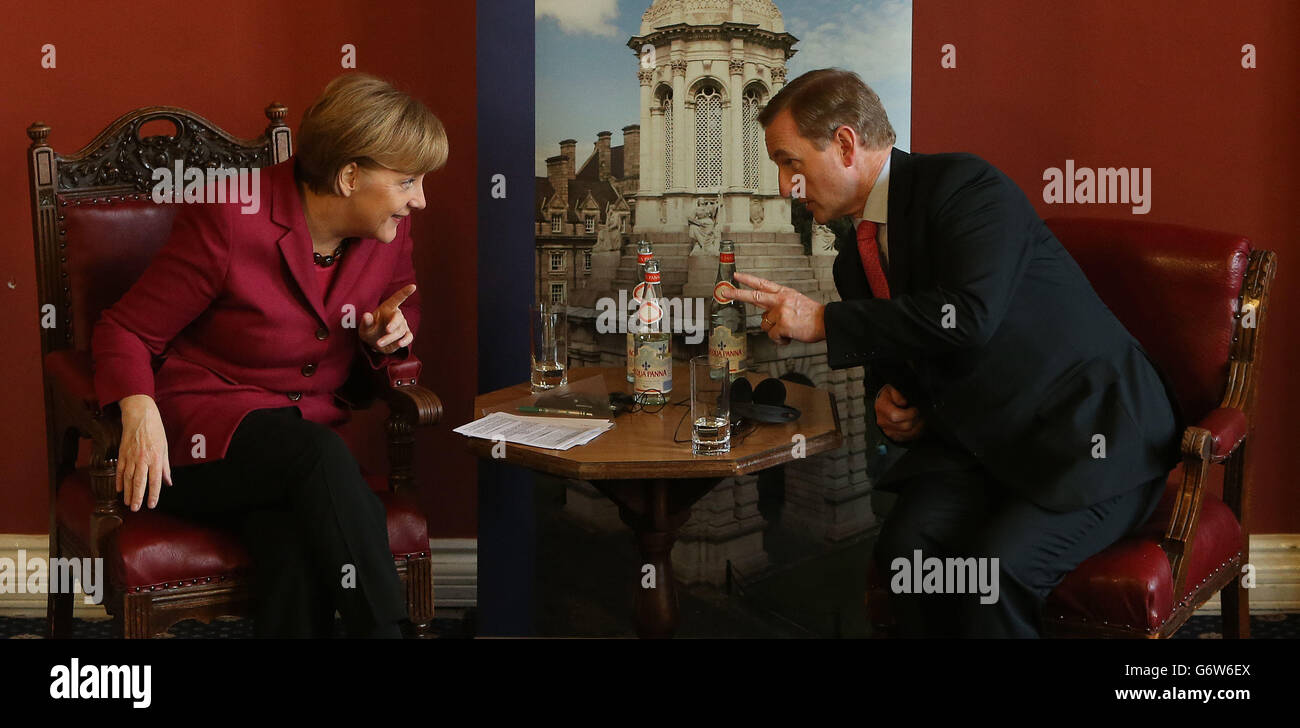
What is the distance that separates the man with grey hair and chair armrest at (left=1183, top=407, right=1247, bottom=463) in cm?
8

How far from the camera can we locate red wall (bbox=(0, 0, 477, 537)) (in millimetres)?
2998

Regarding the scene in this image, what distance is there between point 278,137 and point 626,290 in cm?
99

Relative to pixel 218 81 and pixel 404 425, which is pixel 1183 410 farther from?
pixel 218 81

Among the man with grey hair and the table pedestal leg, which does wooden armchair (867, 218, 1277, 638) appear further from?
the table pedestal leg

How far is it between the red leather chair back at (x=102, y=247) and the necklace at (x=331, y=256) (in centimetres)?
47

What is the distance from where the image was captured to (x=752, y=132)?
294 cm

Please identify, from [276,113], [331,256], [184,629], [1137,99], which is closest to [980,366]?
[1137,99]

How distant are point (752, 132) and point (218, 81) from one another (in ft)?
4.90

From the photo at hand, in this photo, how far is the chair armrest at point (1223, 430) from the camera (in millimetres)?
2098

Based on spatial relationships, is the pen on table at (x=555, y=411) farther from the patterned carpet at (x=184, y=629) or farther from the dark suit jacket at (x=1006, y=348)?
the patterned carpet at (x=184, y=629)

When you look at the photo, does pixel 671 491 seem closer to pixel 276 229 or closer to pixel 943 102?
pixel 276 229

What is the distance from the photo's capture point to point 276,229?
2.33 m

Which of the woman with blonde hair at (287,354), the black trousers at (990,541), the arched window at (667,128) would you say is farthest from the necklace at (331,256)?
the black trousers at (990,541)

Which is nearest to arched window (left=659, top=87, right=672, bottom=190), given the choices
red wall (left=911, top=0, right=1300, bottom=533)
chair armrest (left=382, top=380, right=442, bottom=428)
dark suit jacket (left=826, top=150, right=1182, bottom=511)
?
red wall (left=911, top=0, right=1300, bottom=533)
